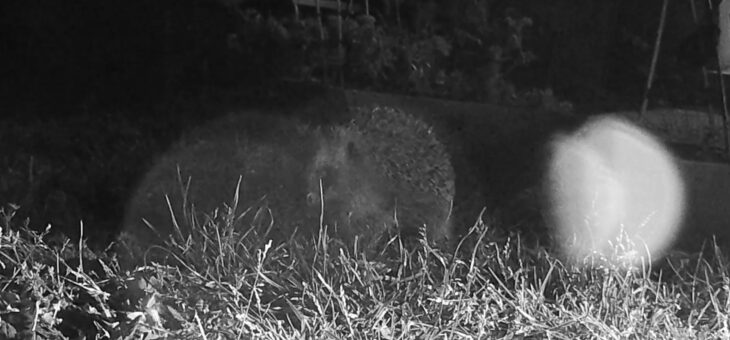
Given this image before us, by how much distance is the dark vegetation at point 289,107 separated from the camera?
3.64 metres

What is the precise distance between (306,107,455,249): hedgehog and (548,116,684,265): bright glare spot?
556 millimetres

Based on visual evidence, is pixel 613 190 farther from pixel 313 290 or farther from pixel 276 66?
pixel 313 290

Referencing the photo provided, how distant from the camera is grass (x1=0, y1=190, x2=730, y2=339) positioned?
3.49 meters

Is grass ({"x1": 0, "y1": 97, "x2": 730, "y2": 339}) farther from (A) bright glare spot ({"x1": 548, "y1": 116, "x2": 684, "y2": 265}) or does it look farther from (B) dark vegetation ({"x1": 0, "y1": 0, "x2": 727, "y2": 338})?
(A) bright glare spot ({"x1": 548, "y1": 116, "x2": 684, "y2": 265})

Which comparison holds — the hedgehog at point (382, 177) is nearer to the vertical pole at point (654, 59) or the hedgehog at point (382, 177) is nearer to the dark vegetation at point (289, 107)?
the dark vegetation at point (289, 107)

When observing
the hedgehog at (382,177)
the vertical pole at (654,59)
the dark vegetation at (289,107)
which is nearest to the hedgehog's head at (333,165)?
the hedgehog at (382,177)

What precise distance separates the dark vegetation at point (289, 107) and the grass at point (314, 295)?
0.03ft

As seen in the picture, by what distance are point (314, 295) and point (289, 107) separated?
195 cm

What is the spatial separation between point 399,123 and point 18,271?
233 centimetres

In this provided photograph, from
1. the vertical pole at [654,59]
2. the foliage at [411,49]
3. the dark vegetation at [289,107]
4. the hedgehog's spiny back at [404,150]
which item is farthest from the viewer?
the vertical pole at [654,59]

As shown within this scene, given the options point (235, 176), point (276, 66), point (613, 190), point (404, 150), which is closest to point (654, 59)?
point (613, 190)

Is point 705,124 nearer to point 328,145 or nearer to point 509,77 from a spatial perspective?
point 509,77

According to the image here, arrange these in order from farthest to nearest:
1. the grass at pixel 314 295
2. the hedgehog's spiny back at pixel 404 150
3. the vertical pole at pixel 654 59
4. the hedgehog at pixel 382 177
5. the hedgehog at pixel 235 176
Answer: the vertical pole at pixel 654 59, the hedgehog's spiny back at pixel 404 150, the hedgehog at pixel 382 177, the hedgehog at pixel 235 176, the grass at pixel 314 295

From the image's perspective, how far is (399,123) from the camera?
5504 millimetres
